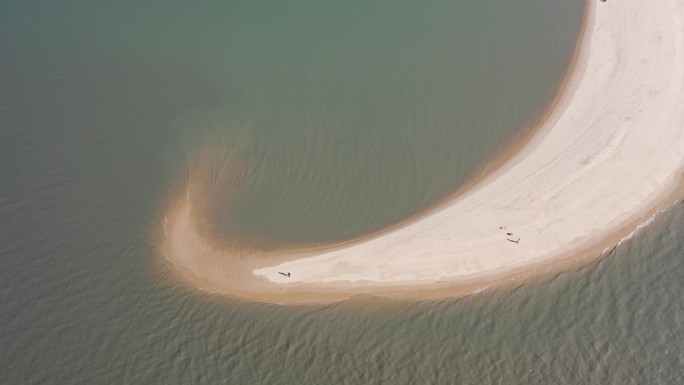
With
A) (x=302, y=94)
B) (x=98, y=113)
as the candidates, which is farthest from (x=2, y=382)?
(x=302, y=94)

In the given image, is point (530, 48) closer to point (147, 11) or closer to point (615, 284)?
point (615, 284)

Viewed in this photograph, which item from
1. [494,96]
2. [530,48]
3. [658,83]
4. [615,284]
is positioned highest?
[530,48]

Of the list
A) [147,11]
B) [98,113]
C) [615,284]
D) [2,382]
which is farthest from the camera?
[147,11]

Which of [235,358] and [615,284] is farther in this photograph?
[615,284]

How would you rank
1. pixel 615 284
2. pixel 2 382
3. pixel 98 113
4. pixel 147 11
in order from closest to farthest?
pixel 2 382 → pixel 615 284 → pixel 98 113 → pixel 147 11

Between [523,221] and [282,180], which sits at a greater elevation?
[282,180]
